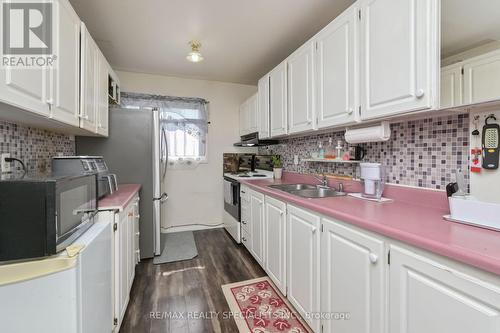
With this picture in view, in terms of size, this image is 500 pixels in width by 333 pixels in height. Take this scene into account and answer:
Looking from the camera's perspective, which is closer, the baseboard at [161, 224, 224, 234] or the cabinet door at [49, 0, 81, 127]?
the cabinet door at [49, 0, 81, 127]

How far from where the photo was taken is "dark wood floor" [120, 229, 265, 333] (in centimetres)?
161

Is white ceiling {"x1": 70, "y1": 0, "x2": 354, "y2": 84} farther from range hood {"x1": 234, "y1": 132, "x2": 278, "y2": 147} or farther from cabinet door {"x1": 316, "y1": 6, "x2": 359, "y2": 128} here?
range hood {"x1": 234, "y1": 132, "x2": 278, "y2": 147}

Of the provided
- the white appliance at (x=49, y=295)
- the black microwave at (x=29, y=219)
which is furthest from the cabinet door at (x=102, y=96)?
the white appliance at (x=49, y=295)

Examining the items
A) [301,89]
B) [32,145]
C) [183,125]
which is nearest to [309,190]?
[301,89]

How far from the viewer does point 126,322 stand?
1.62m

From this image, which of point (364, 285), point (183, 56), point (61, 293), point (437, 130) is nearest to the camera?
point (61, 293)

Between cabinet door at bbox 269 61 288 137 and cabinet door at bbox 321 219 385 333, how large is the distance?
54.0 inches

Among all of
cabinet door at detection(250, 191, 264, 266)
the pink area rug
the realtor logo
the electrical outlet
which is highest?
the realtor logo

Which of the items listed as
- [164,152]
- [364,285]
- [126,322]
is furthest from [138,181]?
[364,285]

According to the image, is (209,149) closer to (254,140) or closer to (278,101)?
(254,140)

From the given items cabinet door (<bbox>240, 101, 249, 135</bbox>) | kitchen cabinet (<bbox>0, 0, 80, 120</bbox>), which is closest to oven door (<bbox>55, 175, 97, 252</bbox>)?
kitchen cabinet (<bbox>0, 0, 80, 120</bbox>)

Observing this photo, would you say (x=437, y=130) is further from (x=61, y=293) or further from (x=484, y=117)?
(x=61, y=293)

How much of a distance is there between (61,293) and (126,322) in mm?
1071

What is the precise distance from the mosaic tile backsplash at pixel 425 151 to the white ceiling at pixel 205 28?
117 cm
